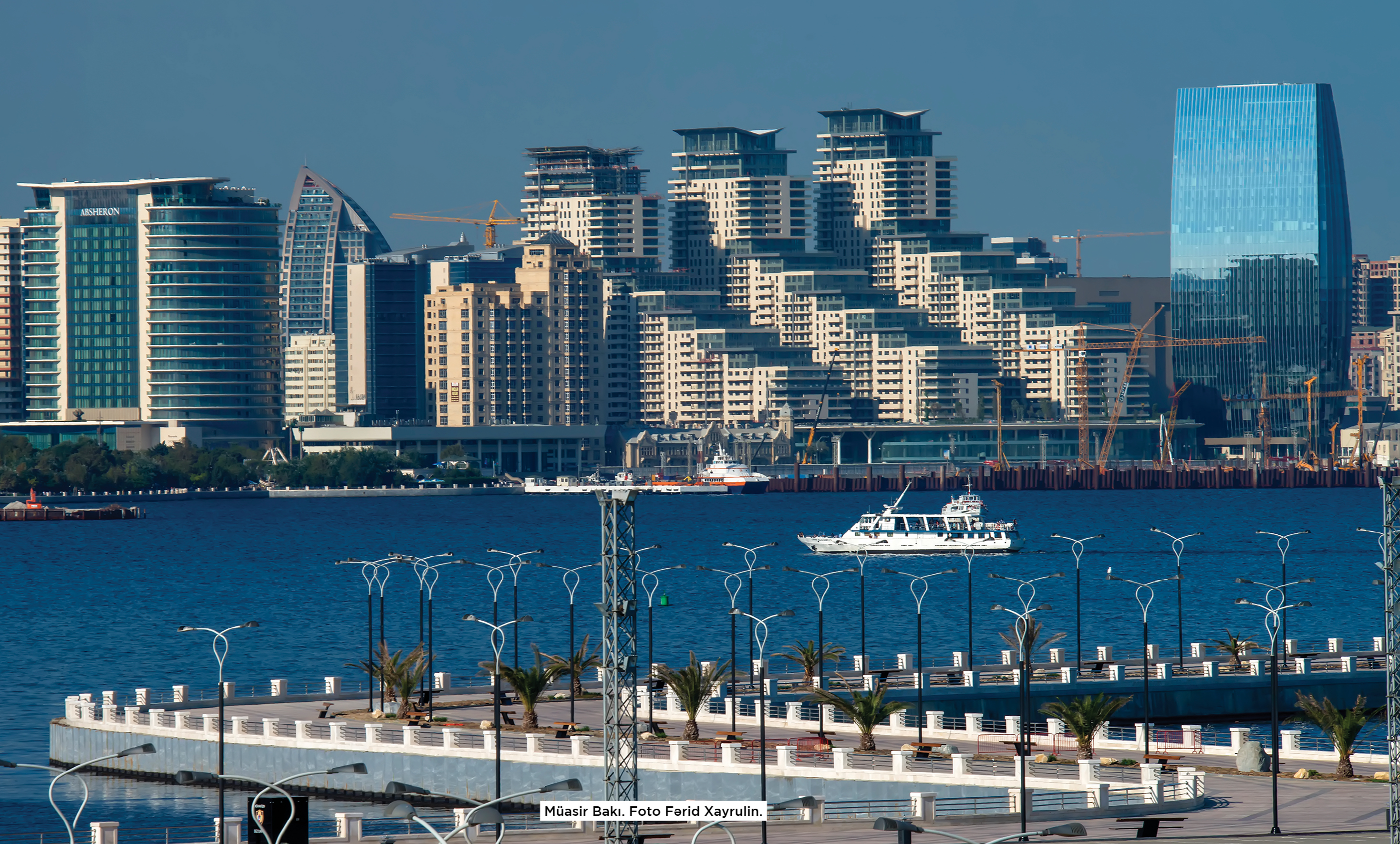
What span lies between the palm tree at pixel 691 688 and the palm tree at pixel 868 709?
12.6 ft

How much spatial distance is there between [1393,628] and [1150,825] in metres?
9.47

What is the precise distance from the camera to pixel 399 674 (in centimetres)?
7550

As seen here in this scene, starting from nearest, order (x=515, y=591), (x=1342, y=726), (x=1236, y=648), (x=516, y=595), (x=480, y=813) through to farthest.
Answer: (x=480, y=813)
(x=1342, y=726)
(x=516, y=595)
(x=515, y=591)
(x=1236, y=648)

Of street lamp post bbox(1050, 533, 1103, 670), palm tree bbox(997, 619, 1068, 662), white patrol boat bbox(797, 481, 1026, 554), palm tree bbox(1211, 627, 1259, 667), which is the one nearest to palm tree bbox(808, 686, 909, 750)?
palm tree bbox(997, 619, 1068, 662)

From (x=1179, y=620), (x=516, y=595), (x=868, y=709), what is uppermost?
(x=516, y=595)

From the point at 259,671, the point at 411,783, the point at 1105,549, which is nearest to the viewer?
the point at 411,783

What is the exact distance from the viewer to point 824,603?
149m

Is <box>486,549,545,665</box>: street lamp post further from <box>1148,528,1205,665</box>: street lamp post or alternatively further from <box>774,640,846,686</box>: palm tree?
<box>1148,528,1205,665</box>: street lamp post

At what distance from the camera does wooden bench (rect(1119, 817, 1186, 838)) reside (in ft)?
172

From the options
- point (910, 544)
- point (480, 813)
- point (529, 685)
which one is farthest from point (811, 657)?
point (910, 544)

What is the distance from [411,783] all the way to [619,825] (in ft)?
96.5

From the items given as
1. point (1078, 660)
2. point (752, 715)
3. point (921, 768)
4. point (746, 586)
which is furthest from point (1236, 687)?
point (746, 586)

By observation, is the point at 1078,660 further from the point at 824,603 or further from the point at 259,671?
the point at 824,603
